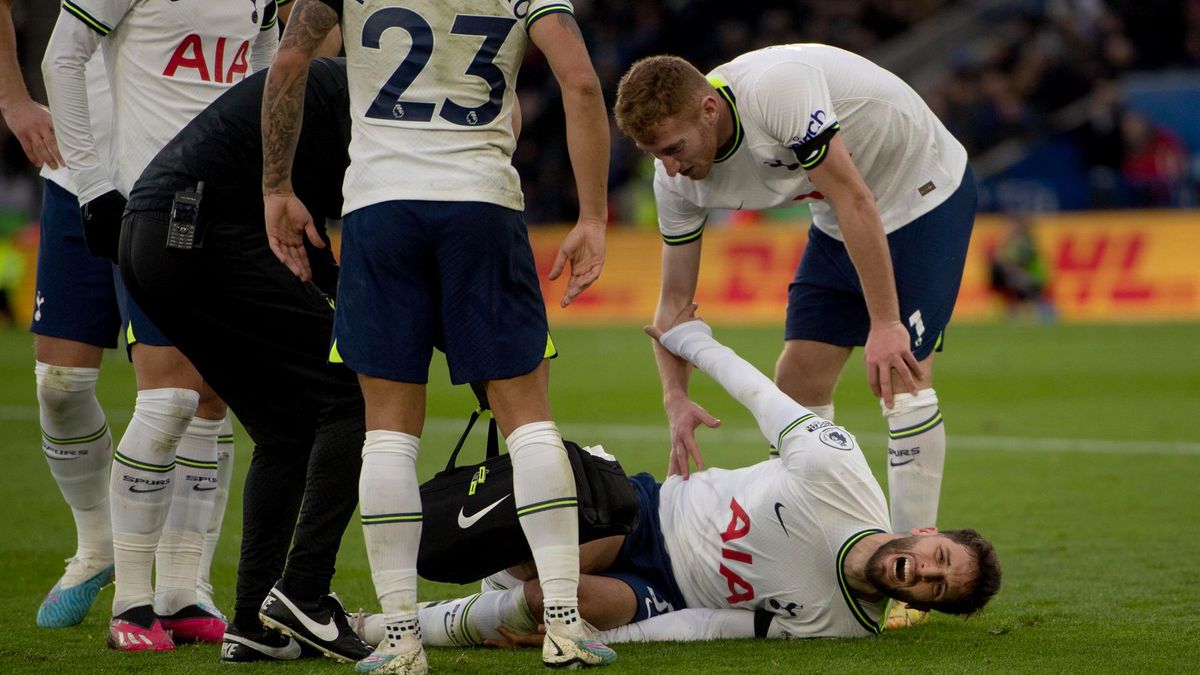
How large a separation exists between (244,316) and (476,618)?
1150 millimetres

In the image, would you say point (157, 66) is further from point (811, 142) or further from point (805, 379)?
point (805, 379)

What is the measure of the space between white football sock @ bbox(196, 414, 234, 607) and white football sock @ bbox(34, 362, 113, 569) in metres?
0.36

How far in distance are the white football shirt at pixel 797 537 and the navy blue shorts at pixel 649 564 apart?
0.08m

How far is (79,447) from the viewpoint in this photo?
526 cm

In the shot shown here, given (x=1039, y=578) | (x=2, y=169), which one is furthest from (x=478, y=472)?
(x=2, y=169)

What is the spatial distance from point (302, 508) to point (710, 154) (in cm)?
164

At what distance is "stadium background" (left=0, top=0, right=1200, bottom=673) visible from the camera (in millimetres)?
4543

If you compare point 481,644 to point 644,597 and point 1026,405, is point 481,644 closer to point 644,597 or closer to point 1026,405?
point 644,597

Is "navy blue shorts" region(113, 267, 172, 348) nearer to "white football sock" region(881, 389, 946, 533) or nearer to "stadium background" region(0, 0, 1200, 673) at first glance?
"stadium background" region(0, 0, 1200, 673)

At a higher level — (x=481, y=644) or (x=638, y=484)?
(x=638, y=484)

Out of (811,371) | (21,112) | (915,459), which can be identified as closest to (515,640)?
(915,459)

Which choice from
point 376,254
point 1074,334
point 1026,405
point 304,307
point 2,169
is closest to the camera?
point 376,254

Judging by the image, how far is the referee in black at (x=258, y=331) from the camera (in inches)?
159

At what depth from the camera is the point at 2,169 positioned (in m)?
26.8
